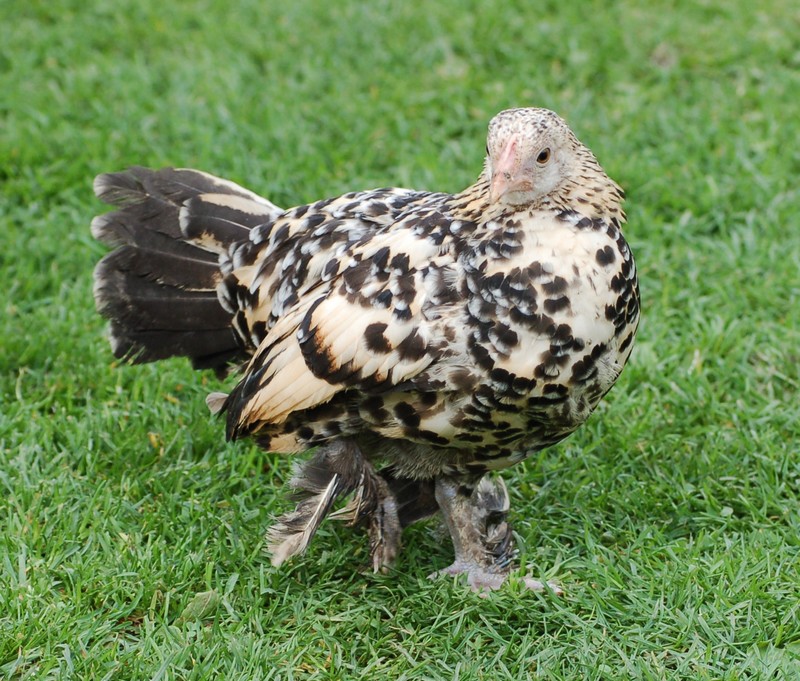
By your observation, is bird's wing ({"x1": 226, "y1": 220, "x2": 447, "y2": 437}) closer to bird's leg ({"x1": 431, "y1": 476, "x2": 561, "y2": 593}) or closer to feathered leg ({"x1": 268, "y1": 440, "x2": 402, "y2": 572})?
feathered leg ({"x1": 268, "y1": 440, "x2": 402, "y2": 572})

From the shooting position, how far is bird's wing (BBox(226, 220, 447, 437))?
3.10 m

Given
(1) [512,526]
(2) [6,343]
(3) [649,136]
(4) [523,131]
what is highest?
(4) [523,131]

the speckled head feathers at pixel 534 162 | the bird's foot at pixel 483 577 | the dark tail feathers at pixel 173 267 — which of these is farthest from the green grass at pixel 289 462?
the speckled head feathers at pixel 534 162

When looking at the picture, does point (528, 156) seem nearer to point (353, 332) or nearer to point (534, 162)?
point (534, 162)

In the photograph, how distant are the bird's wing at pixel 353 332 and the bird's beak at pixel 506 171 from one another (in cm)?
27

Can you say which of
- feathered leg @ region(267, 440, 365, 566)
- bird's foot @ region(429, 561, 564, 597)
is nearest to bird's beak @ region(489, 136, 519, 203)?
feathered leg @ region(267, 440, 365, 566)

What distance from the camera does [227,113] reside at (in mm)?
5949

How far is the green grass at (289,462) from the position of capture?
3.36 meters

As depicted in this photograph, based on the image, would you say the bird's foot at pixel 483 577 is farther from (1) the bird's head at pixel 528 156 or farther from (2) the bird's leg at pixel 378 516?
(1) the bird's head at pixel 528 156

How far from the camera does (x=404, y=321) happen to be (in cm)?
311

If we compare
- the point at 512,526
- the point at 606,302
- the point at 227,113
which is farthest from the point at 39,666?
the point at 227,113

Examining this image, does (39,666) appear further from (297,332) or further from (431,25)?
(431,25)

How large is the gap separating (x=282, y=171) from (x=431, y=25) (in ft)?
5.34

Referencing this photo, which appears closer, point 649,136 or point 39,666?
point 39,666
